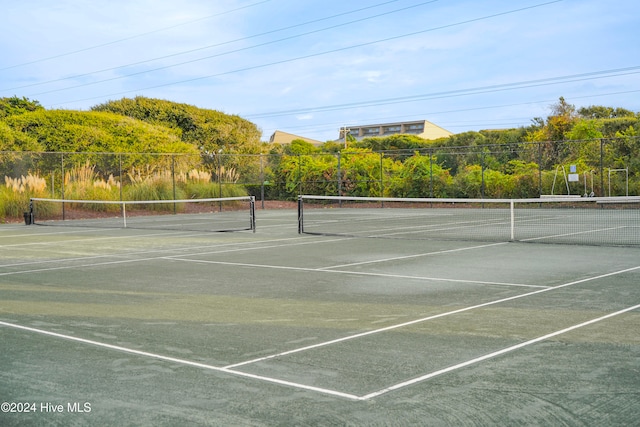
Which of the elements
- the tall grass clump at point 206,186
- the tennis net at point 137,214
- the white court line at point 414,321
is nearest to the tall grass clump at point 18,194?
the tennis net at point 137,214

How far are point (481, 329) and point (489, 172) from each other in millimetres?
24887

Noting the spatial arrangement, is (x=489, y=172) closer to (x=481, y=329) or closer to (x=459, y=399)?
(x=481, y=329)

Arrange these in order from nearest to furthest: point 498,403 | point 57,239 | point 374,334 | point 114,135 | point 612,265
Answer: point 498,403 → point 374,334 → point 612,265 → point 57,239 → point 114,135

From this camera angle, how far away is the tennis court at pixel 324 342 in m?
4.07

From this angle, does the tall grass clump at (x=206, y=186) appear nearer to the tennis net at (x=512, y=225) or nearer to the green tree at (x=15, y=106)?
the tennis net at (x=512, y=225)

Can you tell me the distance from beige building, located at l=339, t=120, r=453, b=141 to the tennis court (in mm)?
65972

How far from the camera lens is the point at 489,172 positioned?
30.3 m

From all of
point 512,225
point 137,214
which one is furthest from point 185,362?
point 137,214

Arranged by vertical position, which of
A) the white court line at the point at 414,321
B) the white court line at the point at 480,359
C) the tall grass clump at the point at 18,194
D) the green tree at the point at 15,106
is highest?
the green tree at the point at 15,106

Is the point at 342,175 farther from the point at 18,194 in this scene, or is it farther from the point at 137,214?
the point at 18,194

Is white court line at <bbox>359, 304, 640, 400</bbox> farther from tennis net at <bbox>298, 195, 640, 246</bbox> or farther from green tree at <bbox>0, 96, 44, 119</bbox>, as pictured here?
green tree at <bbox>0, 96, 44, 119</bbox>

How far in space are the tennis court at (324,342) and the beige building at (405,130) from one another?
65972 millimetres

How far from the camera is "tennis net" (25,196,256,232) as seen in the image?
938 inches

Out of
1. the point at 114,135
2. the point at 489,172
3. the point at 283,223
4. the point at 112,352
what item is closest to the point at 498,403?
the point at 112,352
